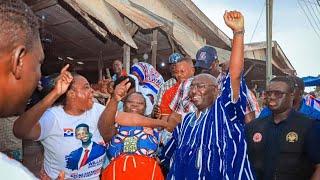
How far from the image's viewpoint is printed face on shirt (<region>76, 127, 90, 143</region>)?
326 centimetres

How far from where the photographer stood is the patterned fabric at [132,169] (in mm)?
3797

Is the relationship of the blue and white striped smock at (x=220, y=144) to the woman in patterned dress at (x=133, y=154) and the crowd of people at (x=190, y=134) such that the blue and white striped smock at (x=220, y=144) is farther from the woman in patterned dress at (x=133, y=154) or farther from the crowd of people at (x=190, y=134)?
the woman in patterned dress at (x=133, y=154)

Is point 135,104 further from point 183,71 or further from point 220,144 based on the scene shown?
point 220,144

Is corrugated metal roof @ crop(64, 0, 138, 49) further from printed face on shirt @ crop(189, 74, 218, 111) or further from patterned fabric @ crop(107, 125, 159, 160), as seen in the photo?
printed face on shirt @ crop(189, 74, 218, 111)

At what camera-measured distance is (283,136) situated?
345cm

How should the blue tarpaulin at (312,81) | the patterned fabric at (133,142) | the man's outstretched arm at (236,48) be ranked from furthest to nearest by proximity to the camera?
the blue tarpaulin at (312,81), the patterned fabric at (133,142), the man's outstretched arm at (236,48)

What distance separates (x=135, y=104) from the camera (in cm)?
413

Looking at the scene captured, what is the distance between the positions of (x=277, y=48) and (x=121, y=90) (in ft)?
48.1

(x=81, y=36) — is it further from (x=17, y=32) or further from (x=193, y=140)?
(x=17, y=32)

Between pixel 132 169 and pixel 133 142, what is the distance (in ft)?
0.83

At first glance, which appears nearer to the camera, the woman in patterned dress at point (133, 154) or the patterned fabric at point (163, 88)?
the woman in patterned dress at point (133, 154)

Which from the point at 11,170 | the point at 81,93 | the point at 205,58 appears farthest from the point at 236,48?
the point at 11,170

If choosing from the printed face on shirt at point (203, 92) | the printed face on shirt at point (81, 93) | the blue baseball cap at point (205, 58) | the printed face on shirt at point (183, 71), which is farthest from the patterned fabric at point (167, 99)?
the printed face on shirt at point (81, 93)

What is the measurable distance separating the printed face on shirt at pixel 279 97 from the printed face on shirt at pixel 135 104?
1.17m
